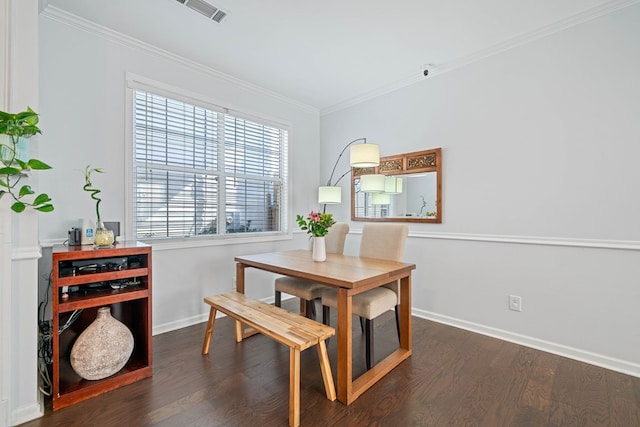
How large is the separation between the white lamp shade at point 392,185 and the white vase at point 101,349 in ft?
9.28

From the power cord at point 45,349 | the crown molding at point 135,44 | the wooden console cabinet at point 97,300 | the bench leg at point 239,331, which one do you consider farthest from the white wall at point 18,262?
the bench leg at point 239,331

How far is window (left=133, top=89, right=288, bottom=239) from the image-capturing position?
8.98 feet

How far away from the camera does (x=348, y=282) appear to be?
180cm

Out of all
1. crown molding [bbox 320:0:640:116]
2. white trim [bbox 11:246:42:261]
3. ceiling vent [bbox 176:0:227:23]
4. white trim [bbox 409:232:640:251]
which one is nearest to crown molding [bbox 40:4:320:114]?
ceiling vent [bbox 176:0:227:23]

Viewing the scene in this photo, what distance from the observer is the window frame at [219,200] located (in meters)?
2.60

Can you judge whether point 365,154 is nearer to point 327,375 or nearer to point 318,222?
point 318,222

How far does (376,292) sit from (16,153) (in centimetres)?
235

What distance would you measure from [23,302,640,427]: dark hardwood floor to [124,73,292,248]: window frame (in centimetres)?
101

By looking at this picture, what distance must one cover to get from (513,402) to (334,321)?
5.34ft

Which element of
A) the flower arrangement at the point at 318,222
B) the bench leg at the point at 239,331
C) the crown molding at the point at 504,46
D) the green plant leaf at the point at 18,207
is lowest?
the bench leg at the point at 239,331

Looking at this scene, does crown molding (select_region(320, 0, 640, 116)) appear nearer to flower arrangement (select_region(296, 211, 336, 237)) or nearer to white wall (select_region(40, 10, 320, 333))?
white wall (select_region(40, 10, 320, 333))

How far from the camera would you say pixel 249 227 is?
11.7 feet

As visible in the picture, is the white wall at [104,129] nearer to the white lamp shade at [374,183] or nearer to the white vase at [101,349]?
the white vase at [101,349]

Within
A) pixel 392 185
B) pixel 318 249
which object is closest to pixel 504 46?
pixel 392 185
